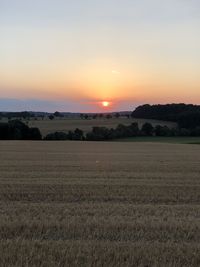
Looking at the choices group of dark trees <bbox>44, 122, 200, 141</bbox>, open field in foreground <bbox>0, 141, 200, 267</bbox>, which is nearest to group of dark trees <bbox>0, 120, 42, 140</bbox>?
group of dark trees <bbox>44, 122, 200, 141</bbox>

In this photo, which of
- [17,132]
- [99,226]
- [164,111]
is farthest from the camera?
[164,111]

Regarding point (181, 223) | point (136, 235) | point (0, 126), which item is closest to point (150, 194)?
point (181, 223)

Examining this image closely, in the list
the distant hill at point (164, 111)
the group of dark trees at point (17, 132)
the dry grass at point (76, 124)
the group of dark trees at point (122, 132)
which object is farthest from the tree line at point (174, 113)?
the group of dark trees at point (17, 132)

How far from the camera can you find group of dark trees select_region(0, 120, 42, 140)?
80938 mm

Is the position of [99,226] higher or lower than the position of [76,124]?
lower

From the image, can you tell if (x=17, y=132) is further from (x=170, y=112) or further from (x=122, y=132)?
(x=170, y=112)

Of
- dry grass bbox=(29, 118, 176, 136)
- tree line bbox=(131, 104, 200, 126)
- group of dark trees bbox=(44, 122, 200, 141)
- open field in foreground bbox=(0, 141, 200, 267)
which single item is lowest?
open field in foreground bbox=(0, 141, 200, 267)

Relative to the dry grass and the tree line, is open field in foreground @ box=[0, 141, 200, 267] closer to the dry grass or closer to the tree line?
the dry grass

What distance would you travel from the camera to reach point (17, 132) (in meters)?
81.8

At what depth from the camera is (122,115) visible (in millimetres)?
110562

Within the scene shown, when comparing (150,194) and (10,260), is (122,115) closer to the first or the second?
(150,194)

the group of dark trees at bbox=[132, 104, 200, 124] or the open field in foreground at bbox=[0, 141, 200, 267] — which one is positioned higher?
the group of dark trees at bbox=[132, 104, 200, 124]

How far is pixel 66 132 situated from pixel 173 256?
78.0m

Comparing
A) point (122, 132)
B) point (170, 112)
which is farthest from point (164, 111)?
point (122, 132)
